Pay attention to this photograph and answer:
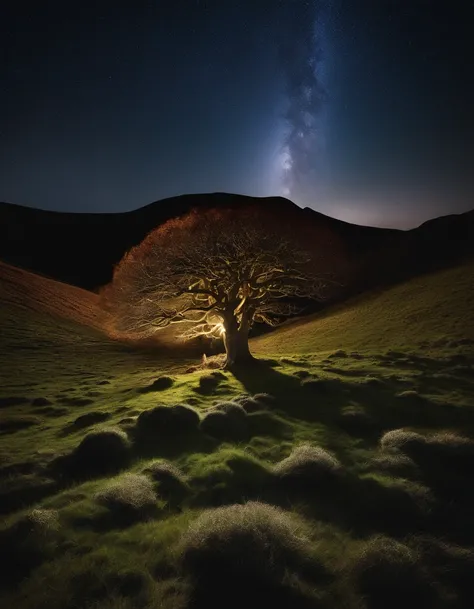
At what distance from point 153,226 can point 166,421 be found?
130 m

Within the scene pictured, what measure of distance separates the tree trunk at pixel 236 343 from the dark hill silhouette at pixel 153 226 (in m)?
47.5

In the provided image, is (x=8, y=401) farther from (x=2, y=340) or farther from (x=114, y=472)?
(x=2, y=340)

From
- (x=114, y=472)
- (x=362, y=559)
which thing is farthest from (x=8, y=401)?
(x=362, y=559)

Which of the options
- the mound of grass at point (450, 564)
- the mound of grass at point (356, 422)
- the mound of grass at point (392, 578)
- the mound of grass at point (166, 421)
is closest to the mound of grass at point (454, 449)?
the mound of grass at point (356, 422)

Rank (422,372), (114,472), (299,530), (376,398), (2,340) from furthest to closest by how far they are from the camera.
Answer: (2,340)
(422,372)
(376,398)
(114,472)
(299,530)

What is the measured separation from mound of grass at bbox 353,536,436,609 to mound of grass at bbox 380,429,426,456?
4.82m

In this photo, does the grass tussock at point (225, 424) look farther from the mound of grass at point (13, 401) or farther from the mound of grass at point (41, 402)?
the mound of grass at point (13, 401)

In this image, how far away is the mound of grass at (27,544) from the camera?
663 centimetres

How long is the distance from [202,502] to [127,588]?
2897mm

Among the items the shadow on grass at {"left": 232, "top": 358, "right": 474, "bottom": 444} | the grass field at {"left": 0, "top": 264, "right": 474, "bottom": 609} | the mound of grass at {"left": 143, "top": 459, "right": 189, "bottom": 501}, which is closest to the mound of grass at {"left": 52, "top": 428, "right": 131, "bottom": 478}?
the grass field at {"left": 0, "top": 264, "right": 474, "bottom": 609}

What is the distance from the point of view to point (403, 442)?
11.6 metres

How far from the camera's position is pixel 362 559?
259 inches

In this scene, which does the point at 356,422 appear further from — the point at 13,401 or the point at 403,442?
the point at 13,401

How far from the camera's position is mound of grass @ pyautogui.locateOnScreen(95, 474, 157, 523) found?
8.40 metres
